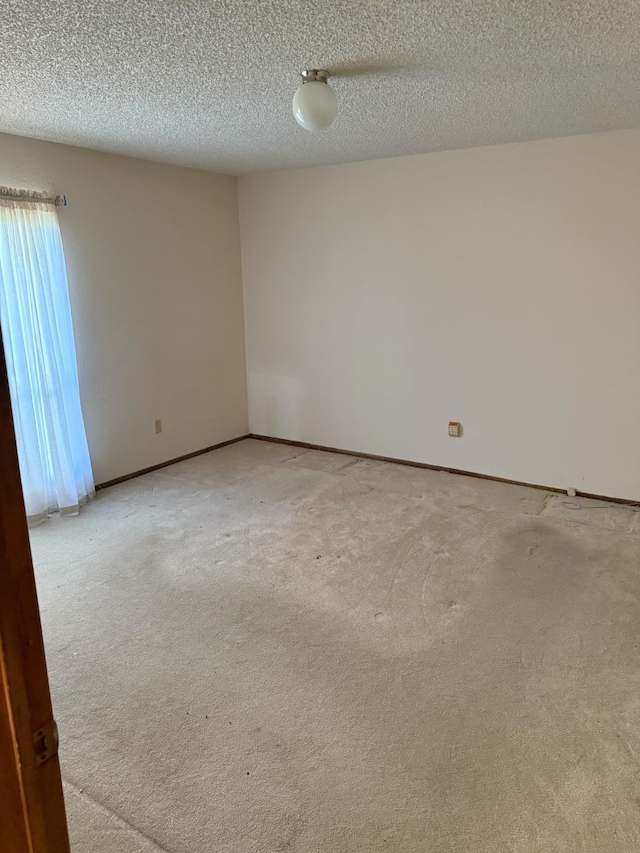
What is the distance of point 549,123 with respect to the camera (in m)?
3.27

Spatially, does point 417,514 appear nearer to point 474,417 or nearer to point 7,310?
point 474,417

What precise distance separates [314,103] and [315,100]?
0.01 metres

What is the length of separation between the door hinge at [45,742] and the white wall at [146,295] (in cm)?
355

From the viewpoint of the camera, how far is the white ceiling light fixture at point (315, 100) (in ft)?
7.70

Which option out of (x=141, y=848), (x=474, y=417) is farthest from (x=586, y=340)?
(x=141, y=848)

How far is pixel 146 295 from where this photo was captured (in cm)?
436

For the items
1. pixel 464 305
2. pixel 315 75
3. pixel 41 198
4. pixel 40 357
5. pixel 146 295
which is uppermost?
pixel 315 75

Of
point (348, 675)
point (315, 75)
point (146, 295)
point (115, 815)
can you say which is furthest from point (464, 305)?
point (115, 815)

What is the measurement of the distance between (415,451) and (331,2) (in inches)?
128

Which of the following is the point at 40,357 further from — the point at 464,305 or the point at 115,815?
the point at 464,305

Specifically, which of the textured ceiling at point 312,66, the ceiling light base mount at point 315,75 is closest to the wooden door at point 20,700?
the textured ceiling at point 312,66

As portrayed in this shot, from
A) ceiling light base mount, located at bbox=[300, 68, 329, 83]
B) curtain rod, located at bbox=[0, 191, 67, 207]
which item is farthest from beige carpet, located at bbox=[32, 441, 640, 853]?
ceiling light base mount, located at bbox=[300, 68, 329, 83]

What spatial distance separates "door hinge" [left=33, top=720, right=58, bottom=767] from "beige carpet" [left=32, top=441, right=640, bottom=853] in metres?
1.03

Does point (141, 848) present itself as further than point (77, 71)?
No
